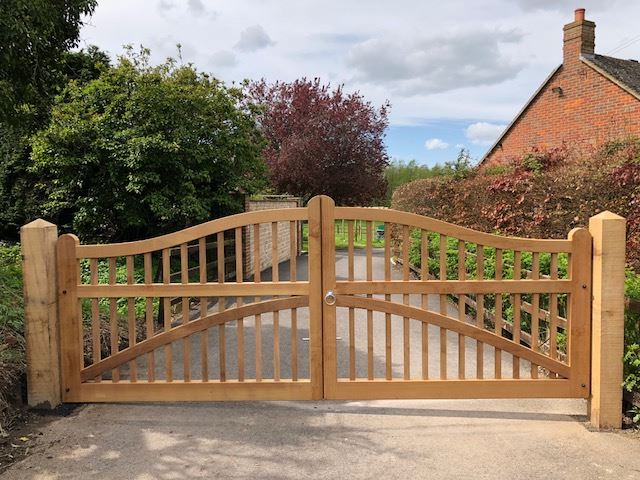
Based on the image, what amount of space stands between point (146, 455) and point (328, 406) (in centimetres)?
148

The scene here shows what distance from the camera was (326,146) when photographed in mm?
25953

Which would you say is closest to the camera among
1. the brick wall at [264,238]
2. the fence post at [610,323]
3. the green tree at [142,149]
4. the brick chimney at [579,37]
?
the fence post at [610,323]

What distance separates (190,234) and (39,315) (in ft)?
4.26

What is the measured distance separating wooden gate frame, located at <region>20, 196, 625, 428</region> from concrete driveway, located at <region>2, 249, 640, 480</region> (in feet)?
0.62

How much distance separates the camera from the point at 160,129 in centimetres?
987

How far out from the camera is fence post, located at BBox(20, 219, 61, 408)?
4.22m

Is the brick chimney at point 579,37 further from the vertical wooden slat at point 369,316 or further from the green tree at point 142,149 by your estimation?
the vertical wooden slat at point 369,316

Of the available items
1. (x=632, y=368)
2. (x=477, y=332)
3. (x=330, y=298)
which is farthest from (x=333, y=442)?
(x=632, y=368)

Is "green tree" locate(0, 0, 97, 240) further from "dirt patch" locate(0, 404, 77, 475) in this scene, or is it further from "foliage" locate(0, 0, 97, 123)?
"dirt patch" locate(0, 404, 77, 475)

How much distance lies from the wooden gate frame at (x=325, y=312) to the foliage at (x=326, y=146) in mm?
20805

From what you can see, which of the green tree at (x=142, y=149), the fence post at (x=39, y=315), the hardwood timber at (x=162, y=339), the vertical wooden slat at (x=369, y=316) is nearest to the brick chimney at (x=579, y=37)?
the green tree at (x=142, y=149)

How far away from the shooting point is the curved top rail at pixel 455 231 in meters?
4.12

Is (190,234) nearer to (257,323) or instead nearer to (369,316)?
(257,323)

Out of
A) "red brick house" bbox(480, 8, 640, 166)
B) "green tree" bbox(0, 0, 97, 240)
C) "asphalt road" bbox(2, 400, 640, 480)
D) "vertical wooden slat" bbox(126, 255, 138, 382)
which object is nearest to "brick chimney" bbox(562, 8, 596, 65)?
"red brick house" bbox(480, 8, 640, 166)
